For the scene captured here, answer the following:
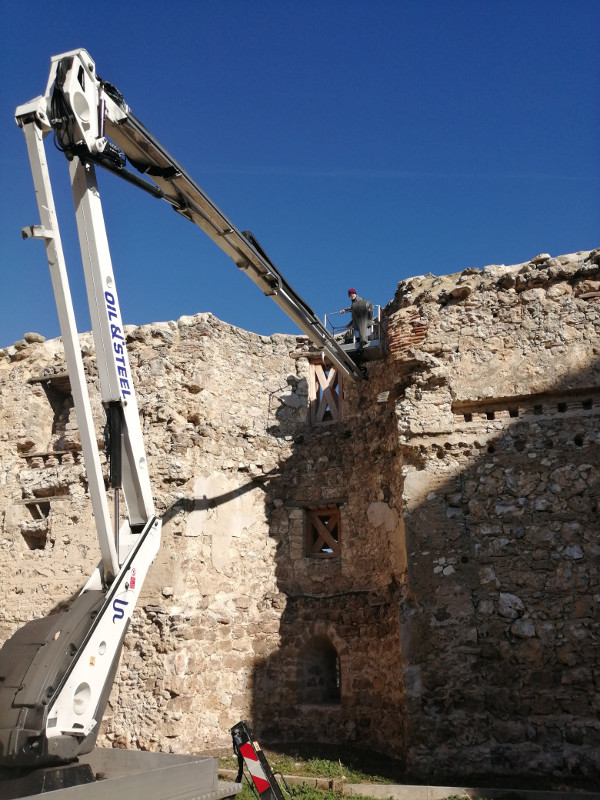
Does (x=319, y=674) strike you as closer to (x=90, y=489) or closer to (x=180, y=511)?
(x=180, y=511)

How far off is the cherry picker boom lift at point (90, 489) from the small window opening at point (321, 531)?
17.6 feet

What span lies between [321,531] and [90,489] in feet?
20.3

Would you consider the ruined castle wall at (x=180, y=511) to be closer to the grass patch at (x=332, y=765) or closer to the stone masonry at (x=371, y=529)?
the stone masonry at (x=371, y=529)

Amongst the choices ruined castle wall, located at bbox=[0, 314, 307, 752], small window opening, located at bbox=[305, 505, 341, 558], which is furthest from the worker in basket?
small window opening, located at bbox=[305, 505, 341, 558]

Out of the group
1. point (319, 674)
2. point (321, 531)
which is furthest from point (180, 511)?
point (319, 674)

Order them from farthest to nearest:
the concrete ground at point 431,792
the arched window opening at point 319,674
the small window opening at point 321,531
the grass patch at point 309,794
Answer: the small window opening at point 321,531
the arched window opening at point 319,674
the grass patch at point 309,794
the concrete ground at point 431,792

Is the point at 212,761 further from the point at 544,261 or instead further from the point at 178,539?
the point at 544,261

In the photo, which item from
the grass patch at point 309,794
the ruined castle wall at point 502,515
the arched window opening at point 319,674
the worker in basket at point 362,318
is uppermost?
the worker in basket at point 362,318

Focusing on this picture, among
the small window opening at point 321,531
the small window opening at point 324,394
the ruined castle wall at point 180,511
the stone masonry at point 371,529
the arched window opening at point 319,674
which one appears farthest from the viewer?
the small window opening at point 324,394

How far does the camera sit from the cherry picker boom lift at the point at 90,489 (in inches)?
199

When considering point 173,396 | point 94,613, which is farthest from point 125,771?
point 173,396

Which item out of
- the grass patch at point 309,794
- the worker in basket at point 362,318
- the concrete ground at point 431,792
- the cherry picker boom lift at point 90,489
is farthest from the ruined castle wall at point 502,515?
the cherry picker boom lift at point 90,489

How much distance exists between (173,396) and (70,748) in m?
6.81

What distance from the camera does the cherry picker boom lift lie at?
16.6 ft
